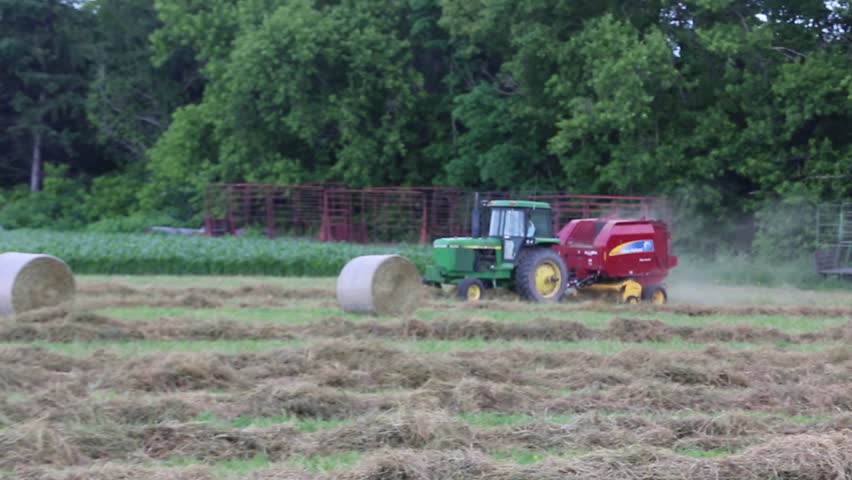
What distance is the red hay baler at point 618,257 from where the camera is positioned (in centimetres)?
2012

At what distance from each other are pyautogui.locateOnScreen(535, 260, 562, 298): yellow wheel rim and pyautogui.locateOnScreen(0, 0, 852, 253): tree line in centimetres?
1031

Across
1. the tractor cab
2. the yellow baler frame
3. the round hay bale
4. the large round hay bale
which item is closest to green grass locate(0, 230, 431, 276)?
the yellow baler frame

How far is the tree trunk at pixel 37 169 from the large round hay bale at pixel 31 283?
33.1 metres

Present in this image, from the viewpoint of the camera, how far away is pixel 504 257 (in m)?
19.3

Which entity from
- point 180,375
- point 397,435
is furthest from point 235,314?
point 397,435

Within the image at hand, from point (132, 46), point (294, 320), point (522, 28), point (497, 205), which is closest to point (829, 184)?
point (522, 28)

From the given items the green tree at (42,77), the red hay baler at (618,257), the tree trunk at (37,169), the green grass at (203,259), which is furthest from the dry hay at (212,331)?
the tree trunk at (37,169)

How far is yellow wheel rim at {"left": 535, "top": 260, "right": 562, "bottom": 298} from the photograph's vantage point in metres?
19.4

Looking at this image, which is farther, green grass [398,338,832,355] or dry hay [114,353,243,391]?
green grass [398,338,832,355]

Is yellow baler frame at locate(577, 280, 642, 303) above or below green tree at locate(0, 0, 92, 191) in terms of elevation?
below

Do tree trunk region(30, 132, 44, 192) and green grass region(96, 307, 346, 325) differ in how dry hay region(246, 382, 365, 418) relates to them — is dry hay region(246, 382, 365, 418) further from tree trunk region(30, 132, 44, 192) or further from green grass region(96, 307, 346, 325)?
tree trunk region(30, 132, 44, 192)

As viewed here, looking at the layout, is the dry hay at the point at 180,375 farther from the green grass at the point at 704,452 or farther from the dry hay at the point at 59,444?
the green grass at the point at 704,452

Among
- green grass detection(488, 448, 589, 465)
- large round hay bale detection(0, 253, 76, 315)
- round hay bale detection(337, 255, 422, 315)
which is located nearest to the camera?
green grass detection(488, 448, 589, 465)

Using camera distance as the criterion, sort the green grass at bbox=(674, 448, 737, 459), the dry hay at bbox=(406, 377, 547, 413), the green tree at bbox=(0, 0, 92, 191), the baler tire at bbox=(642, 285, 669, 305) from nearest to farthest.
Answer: the green grass at bbox=(674, 448, 737, 459), the dry hay at bbox=(406, 377, 547, 413), the baler tire at bbox=(642, 285, 669, 305), the green tree at bbox=(0, 0, 92, 191)
